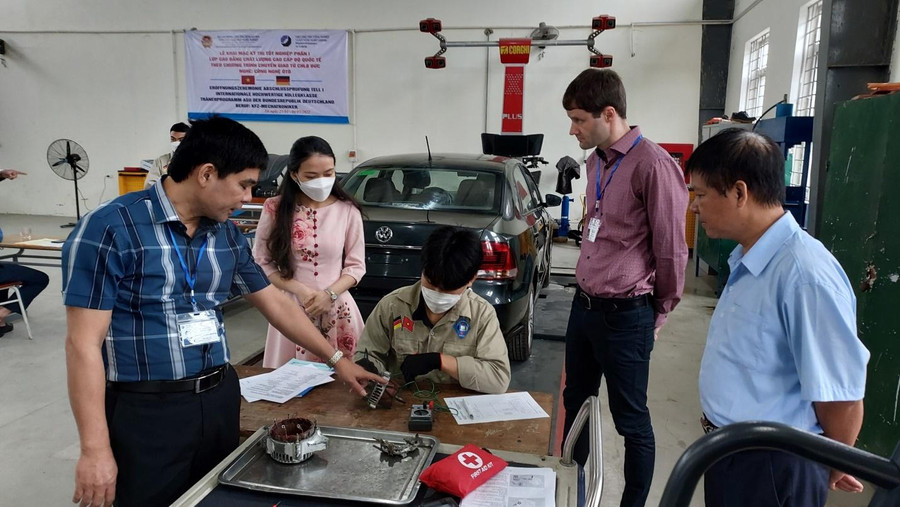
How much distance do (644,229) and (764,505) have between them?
3.29 ft

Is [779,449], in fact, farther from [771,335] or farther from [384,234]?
[384,234]

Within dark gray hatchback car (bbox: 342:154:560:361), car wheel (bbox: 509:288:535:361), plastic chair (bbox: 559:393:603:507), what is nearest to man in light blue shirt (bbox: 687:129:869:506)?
plastic chair (bbox: 559:393:603:507)

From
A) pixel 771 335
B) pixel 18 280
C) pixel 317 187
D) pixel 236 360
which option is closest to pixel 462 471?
pixel 771 335

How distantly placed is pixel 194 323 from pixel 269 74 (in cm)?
864

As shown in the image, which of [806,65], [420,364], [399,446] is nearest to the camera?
[399,446]

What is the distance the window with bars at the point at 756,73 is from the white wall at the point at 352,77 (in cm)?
103

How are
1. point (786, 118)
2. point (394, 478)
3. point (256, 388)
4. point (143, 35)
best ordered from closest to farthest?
1. point (394, 478)
2. point (256, 388)
3. point (786, 118)
4. point (143, 35)

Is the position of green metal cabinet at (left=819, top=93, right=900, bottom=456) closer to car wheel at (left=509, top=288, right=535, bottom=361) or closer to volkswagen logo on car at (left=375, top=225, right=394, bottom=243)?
car wheel at (left=509, top=288, right=535, bottom=361)

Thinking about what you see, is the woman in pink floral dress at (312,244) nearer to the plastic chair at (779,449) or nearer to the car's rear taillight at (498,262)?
the car's rear taillight at (498,262)

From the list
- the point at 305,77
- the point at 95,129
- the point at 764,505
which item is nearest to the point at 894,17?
the point at 764,505

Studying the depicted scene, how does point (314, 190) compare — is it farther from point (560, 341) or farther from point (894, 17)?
point (894, 17)

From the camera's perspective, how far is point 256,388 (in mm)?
1769

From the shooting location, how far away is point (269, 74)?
9.05m

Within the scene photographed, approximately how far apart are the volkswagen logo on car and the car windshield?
0.26 m
